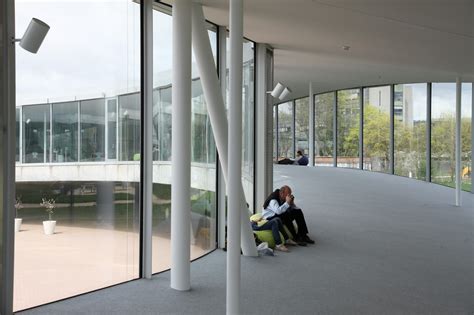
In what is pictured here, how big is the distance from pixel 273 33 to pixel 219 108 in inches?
107

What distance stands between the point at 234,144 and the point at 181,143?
1.49 m

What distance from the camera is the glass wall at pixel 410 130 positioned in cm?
1708

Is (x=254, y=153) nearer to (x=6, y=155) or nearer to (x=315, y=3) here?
(x=315, y=3)

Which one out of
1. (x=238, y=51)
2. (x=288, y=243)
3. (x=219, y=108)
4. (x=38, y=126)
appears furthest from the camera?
(x=288, y=243)

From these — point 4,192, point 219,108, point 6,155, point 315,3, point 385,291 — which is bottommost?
point 385,291

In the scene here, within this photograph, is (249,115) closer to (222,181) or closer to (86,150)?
(222,181)

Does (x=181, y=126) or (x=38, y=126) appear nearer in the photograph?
(x=38, y=126)

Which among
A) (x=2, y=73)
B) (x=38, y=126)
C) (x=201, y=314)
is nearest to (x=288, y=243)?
(x=201, y=314)

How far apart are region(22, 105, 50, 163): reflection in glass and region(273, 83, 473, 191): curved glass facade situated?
44.7 ft

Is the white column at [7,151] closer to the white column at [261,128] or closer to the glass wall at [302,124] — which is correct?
the white column at [261,128]

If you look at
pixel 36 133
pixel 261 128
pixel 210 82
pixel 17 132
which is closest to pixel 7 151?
pixel 17 132

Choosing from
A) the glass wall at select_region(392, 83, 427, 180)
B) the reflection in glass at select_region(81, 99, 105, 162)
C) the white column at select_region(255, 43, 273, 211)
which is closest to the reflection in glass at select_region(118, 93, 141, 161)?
the reflection in glass at select_region(81, 99, 105, 162)

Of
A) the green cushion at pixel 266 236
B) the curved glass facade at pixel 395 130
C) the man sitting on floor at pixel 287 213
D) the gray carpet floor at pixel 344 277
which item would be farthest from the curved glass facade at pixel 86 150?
the curved glass facade at pixel 395 130

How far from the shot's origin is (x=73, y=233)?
16.9 feet
